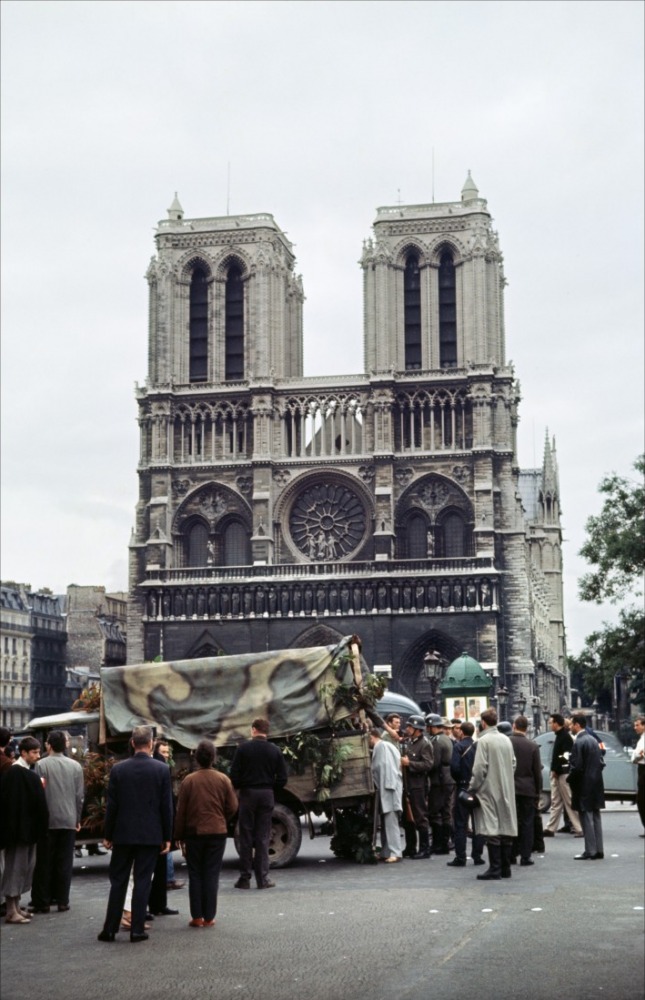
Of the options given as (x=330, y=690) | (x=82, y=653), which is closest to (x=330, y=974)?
(x=330, y=690)

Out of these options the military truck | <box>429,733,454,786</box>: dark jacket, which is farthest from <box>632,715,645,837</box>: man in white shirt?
the military truck

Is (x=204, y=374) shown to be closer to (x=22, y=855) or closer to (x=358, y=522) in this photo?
(x=358, y=522)

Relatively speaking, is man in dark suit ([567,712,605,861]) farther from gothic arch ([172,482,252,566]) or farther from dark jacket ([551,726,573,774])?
gothic arch ([172,482,252,566])

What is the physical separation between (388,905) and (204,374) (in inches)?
2089

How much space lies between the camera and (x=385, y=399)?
61.0 m

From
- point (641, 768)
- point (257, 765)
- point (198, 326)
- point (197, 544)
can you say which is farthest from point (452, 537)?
point (257, 765)

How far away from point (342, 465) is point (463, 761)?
44996 mm

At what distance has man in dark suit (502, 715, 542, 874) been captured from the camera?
16.0 meters

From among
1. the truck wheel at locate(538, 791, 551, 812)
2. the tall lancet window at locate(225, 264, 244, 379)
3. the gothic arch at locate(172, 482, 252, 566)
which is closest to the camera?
the truck wheel at locate(538, 791, 551, 812)

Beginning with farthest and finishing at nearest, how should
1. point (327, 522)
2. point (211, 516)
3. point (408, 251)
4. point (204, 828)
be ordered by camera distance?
point (408, 251) < point (211, 516) < point (327, 522) < point (204, 828)

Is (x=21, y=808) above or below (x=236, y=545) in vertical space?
below

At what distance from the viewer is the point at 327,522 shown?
6162 cm

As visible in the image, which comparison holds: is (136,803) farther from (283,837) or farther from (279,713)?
(283,837)

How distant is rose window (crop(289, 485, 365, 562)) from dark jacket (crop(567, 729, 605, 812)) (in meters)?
44.5
